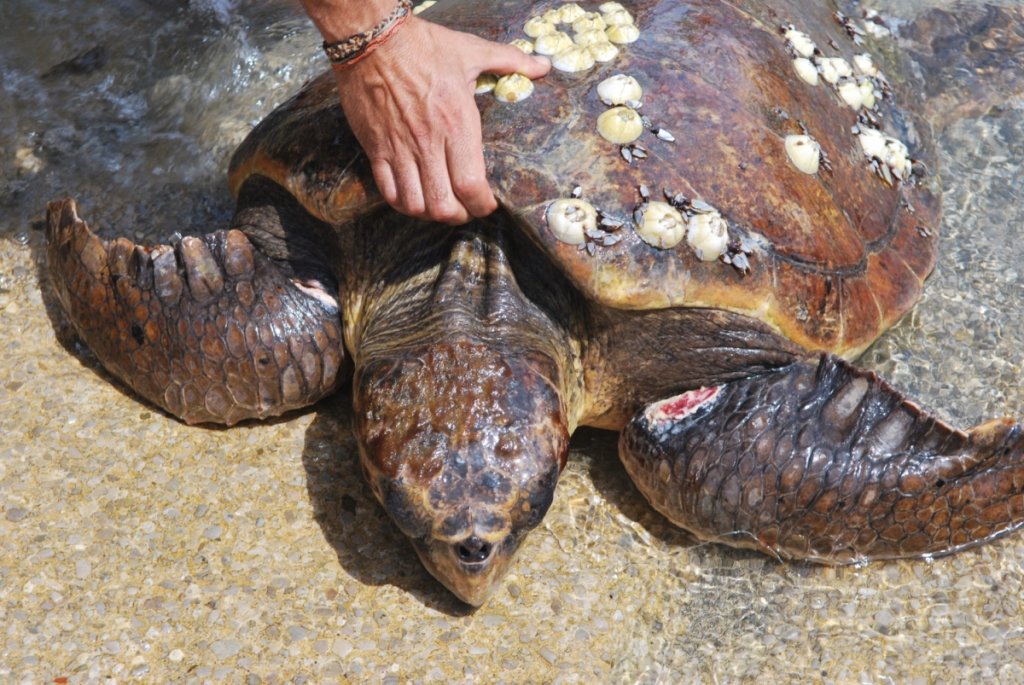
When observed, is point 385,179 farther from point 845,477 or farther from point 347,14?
point 845,477

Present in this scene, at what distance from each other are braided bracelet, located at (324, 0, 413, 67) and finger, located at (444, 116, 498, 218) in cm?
28

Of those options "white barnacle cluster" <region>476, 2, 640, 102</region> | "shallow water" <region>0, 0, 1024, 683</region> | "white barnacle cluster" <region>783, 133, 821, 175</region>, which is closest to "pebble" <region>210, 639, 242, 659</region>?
"shallow water" <region>0, 0, 1024, 683</region>

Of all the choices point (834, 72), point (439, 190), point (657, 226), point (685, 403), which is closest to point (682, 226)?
point (657, 226)

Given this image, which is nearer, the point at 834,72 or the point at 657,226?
the point at 657,226

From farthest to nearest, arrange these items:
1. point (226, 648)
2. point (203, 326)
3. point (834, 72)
A: 1. point (834, 72)
2. point (203, 326)
3. point (226, 648)

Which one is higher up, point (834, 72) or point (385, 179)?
point (385, 179)

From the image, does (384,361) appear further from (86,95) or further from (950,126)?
(950,126)

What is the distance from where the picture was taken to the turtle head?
2.50 m

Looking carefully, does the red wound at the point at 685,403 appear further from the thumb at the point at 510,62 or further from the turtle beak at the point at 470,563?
the thumb at the point at 510,62

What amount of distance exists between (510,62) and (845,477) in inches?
55.0

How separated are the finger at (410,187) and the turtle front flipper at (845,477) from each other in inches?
34.7

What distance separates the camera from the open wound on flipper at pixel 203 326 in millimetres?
3049

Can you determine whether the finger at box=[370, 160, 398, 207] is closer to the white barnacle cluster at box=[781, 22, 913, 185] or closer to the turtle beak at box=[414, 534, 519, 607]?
the turtle beak at box=[414, 534, 519, 607]

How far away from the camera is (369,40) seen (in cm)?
258
